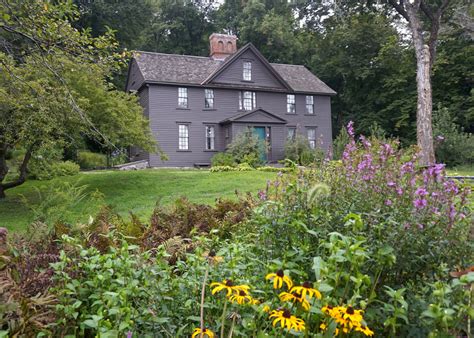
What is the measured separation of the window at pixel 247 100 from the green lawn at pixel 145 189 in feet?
37.2

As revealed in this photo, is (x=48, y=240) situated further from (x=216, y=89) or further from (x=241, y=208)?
(x=216, y=89)

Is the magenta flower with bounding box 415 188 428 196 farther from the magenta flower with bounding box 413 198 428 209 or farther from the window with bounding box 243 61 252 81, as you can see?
the window with bounding box 243 61 252 81

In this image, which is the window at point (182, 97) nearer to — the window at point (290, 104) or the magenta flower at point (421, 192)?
the window at point (290, 104)

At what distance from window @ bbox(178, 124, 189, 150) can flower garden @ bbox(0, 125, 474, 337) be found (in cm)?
2245

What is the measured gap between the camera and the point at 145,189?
14797 millimetres

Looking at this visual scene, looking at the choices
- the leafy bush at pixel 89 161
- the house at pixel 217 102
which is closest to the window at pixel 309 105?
the house at pixel 217 102

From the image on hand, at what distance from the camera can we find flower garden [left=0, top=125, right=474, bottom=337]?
1.97 m

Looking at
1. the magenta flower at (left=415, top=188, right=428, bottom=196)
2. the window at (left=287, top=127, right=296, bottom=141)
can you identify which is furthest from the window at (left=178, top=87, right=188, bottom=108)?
the magenta flower at (left=415, top=188, right=428, bottom=196)

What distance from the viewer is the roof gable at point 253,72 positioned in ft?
88.8

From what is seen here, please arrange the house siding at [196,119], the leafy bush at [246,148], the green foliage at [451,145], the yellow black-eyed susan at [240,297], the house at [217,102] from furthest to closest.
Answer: the house at [217,102], the house siding at [196,119], the green foliage at [451,145], the leafy bush at [246,148], the yellow black-eyed susan at [240,297]

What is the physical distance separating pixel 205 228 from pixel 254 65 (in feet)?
79.5

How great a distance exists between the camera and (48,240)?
3420mm

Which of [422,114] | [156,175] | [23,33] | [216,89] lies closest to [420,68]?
[422,114]

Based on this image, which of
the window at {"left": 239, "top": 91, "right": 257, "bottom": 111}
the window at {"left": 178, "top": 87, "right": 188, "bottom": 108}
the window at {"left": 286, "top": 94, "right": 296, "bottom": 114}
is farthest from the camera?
the window at {"left": 286, "top": 94, "right": 296, "bottom": 114}
